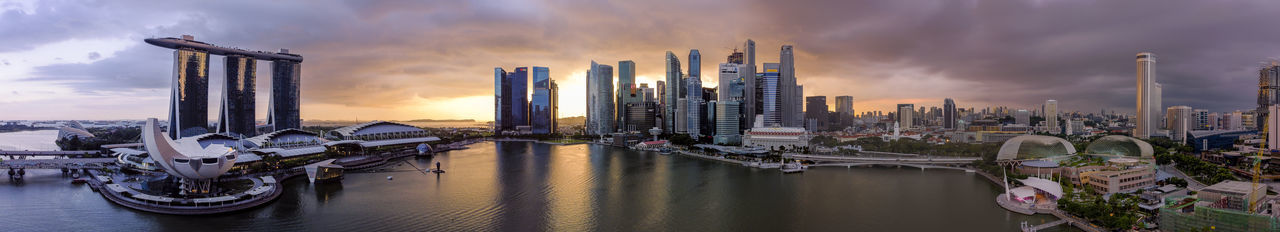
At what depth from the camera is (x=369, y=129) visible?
108ft

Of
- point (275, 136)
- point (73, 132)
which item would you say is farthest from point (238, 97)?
point (275, 136)

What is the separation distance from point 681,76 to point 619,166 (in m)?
38.1

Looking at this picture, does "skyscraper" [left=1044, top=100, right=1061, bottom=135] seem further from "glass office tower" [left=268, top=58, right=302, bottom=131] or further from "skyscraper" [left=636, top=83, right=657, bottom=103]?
"glass office tower" [left=268, top=58, right=302, bottom=131]

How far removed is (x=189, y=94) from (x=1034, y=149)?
1646 inches

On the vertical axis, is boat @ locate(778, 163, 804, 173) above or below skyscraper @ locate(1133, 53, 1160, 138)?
below

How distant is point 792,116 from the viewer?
60.9 m

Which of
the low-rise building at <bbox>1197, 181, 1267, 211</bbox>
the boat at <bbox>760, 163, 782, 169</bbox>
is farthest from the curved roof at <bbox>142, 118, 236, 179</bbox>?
the low-rise building at <bbox>1197, 181, 1267, 211</bbox>

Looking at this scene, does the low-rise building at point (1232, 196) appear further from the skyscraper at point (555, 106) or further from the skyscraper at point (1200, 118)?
the skyscraper at point (555, 106)

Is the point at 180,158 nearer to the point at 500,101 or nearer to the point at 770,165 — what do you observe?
the point at 770,165

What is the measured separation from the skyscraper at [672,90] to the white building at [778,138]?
2063 cm

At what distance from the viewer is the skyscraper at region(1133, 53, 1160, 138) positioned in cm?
3553

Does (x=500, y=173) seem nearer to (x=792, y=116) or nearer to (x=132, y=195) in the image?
(x=132, y=195)

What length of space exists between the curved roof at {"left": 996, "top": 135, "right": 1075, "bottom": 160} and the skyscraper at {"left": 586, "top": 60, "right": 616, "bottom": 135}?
42223 millimetres

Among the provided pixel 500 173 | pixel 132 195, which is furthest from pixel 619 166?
pixel 132 195
